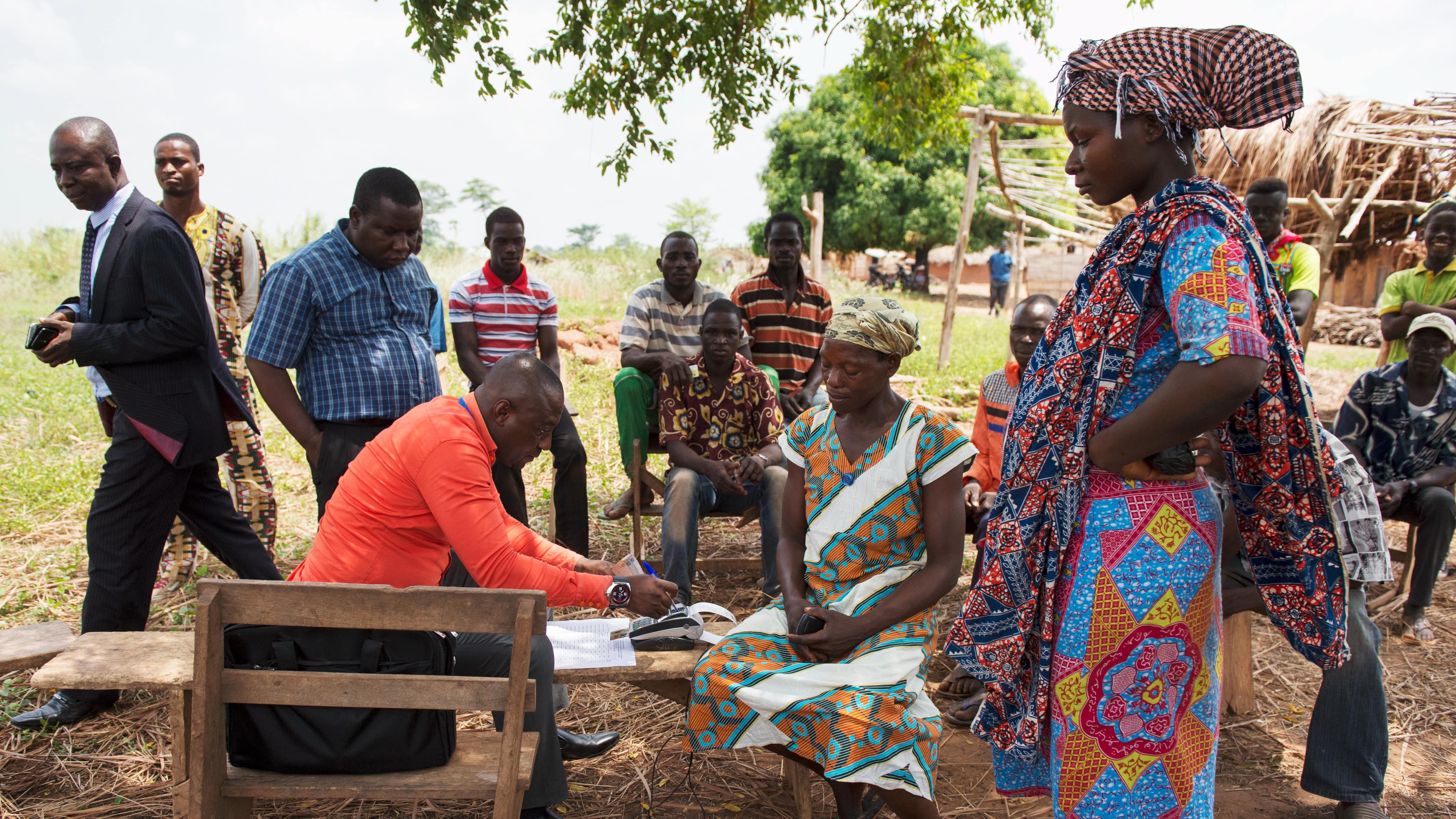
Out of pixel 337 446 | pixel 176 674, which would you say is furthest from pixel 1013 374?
pixel 176 674

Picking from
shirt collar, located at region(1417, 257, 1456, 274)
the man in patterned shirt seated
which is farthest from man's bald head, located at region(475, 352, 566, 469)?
shirt collar, located at region(1417, 257, 1456, 274)

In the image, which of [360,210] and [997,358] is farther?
[997,358]

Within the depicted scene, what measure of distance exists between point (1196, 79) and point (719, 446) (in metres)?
3.34

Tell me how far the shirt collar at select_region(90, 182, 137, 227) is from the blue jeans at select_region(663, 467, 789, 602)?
268 centimetres

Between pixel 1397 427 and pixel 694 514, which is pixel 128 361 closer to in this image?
pixel 694 514

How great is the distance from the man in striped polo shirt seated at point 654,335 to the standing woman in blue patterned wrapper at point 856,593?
2209 millimetres

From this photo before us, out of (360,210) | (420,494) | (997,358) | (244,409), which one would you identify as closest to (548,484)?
(244,409)

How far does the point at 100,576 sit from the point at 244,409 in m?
0.86

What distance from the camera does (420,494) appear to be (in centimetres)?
262

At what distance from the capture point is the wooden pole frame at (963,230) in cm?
962

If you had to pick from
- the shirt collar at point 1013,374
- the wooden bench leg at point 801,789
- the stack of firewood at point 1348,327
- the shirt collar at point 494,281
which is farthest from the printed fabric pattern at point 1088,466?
the stack of firewood at point 1348,327

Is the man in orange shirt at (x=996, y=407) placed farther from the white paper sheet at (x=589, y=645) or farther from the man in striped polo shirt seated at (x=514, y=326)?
the man in striped polo shirt seated at (x=514, y=326)

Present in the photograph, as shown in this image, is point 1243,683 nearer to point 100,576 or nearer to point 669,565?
point 669,565

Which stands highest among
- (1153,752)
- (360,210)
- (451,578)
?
(360,210)
